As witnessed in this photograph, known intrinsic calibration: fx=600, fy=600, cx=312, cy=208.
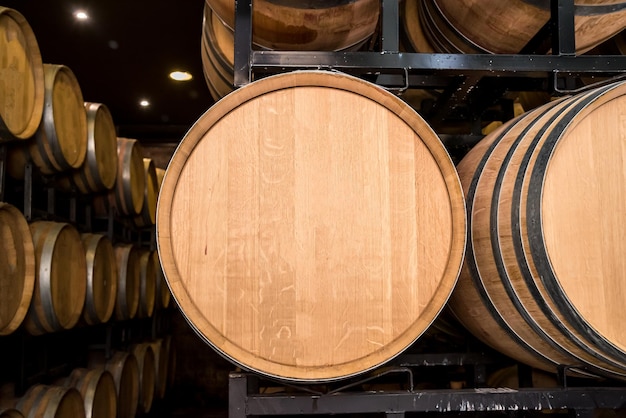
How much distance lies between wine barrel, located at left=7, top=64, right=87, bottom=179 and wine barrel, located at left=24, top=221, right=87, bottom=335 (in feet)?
1.10

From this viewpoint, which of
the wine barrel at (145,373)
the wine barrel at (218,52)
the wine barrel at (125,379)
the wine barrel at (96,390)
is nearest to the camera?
the wine barrel at (218,52)

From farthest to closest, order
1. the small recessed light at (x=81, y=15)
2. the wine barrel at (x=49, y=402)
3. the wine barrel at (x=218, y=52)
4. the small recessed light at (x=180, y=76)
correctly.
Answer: the small recessed light at (x=180, y=76) < the small recessed light at (x=81, y=15) < the wine barrel at (x=49, y=402) < the wine barrel at (x=218, y=52)

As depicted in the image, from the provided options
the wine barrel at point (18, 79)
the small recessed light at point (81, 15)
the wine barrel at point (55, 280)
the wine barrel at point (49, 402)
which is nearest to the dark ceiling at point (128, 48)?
the small recessed light at point (81, 15)

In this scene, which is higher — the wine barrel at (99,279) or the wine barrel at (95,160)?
the wine barrel at (95,160)

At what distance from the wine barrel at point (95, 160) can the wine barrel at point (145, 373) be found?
1.74m

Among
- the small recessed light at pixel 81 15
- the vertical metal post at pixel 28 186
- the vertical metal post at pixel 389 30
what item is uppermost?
the small recessed light at pixel 81 15

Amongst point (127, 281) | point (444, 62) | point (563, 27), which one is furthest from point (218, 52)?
point (127, 281)

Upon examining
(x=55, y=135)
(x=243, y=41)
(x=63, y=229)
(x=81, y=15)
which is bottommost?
(x=63, y=229)

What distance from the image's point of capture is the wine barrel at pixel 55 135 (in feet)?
10.6

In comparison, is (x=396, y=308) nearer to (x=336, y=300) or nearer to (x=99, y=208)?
(x=336, y=300)

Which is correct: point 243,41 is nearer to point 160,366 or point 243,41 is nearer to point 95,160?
point 95,160

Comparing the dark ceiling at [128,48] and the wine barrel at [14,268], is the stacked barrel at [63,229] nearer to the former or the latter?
the wine barrel at [14,268]

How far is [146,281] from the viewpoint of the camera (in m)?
5.44

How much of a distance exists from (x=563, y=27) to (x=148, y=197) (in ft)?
14.2
